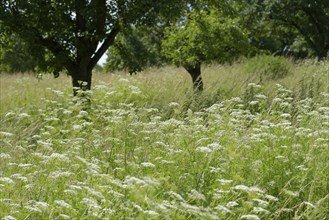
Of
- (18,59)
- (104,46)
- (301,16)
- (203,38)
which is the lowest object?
(18,59)

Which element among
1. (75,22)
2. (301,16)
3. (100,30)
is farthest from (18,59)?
(100,30)

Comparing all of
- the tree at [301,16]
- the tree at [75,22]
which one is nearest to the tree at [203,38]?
the tree at [75,22]

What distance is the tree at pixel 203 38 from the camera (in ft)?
42.8

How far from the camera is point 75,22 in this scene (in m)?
10.6

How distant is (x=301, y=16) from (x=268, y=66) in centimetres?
1103

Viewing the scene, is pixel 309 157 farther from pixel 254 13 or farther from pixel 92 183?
pixel 254 13

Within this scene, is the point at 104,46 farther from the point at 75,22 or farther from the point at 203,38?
the point at 203,38

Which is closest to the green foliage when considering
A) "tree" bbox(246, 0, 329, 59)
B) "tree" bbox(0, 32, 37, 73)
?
"tree" bbox(0, 32, 37, 73)

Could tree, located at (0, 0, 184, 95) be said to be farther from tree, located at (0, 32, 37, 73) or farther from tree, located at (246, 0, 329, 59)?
tree, located at (246, 0, 329, 59)

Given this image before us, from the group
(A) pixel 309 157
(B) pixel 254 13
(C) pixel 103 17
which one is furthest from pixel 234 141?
(B) pixel 254 13

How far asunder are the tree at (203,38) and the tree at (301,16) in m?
11.5

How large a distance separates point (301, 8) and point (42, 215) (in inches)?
958

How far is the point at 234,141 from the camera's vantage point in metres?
5.28

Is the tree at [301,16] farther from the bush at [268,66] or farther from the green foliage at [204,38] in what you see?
the green foliage at [204,38]
